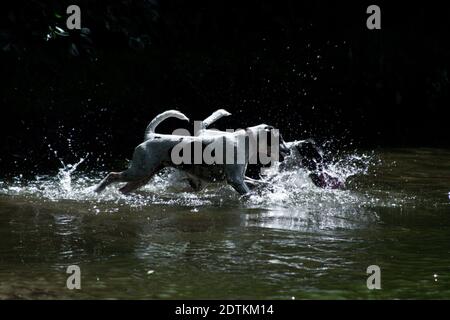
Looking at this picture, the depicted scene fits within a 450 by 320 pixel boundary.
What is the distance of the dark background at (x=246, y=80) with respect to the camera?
1264cm

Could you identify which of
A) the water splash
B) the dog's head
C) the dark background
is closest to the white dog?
the dog's head

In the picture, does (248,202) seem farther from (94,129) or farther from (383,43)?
(383,43)

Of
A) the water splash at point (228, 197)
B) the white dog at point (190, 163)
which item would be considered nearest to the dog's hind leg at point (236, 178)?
the white dog at point (190, 163)

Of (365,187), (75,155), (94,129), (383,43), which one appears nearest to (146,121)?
(94,129)

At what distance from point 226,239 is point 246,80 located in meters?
8.36

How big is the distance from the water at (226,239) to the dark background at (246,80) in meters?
2.42

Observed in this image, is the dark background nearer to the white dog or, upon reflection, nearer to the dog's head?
the white dog

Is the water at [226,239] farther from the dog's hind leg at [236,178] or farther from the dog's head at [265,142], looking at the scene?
the dog's head at [265,142]

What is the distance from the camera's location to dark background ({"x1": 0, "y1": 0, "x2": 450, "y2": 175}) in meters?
12.6

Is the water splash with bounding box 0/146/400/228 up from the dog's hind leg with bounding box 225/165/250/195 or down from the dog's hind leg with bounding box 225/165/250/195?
down

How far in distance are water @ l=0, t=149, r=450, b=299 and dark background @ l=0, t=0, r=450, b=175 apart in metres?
2.42

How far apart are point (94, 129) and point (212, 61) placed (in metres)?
3.33

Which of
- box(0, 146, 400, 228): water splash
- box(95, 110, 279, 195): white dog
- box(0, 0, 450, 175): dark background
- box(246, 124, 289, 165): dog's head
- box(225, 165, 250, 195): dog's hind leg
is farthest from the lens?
box(0, 0, 450, 175): dark background

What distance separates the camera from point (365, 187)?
9484mm
